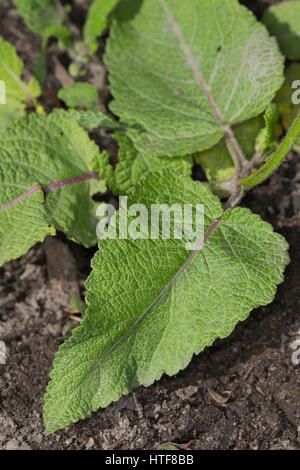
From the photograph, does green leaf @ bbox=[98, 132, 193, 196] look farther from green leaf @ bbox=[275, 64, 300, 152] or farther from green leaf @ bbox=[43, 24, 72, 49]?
green leaf @ bbox=[43, 24, 72, 49]

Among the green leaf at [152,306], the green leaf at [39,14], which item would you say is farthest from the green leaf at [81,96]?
the green leaf at [152,306]

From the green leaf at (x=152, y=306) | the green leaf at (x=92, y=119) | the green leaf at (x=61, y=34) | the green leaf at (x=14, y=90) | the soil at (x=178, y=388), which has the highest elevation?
the green leaf at (x=61, y=34)

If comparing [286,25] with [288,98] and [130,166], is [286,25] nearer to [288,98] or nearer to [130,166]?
[288,98]

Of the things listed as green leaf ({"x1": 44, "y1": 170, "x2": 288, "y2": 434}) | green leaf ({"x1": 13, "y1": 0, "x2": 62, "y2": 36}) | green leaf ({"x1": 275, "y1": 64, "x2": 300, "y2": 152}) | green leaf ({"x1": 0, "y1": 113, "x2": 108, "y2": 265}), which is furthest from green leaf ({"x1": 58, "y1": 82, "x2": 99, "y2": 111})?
green leaf ({"x1": 275, "y1": 64, "x2": 300, "y2": 152})

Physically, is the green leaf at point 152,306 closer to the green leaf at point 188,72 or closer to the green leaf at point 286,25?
the green leaf at point 188,72

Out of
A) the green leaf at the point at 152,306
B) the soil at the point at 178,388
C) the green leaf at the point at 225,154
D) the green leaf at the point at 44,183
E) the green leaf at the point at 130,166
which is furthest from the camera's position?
the green leaf at the point at 225,154

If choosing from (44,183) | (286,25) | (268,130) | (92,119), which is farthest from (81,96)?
(286,25)
